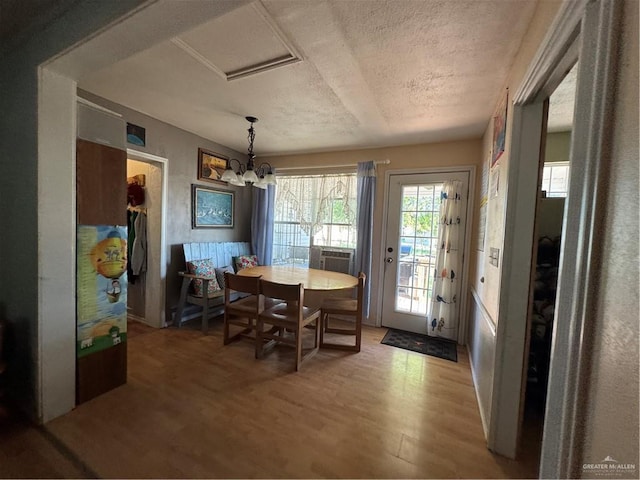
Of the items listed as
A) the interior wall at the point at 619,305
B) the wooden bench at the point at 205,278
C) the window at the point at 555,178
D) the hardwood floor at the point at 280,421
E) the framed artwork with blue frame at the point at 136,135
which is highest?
the framed artwork with blue frame at the point at 136,135

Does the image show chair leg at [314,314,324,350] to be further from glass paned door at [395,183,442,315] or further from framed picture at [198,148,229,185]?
framed picture at [198,148,229,185]

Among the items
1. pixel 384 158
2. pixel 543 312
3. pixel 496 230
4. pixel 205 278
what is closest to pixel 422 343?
pixel 543 312

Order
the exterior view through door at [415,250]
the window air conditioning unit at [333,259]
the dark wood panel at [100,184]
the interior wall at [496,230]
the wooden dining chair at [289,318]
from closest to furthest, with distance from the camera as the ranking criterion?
the interior wall at [496,230], the dark wood panel at [100,184], the wooden dining chair at [289,318], the exterior view through door at [415,250], the window air conditioning unit at [333,259]

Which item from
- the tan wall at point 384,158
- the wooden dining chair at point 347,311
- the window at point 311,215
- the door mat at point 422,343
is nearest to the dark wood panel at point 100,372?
the wooden dining chair at point 347,311

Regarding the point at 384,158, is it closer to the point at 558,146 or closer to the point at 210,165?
the point at 558,146

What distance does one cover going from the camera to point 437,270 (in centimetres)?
319

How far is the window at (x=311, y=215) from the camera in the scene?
3738 mm

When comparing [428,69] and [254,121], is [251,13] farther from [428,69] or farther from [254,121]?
[254,121]

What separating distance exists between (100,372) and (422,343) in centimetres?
302

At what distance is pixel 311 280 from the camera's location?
2.74m

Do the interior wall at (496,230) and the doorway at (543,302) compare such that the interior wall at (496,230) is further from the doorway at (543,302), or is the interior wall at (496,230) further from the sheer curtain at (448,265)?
the sheer curtain at (448,265)

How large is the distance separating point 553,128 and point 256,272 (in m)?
3.37

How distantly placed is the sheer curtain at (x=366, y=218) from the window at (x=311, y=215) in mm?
171

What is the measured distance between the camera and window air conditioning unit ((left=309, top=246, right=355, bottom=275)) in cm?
369
